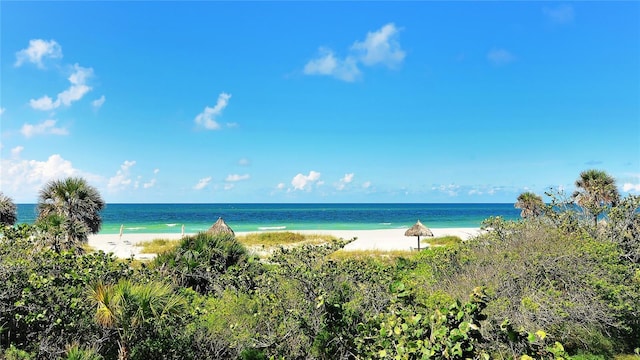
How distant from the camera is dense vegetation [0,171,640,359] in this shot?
4.61 m

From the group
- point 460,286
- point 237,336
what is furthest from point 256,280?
point 460,286

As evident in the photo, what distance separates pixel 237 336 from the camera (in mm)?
5055

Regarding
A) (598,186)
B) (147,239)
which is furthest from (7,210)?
(598,186)

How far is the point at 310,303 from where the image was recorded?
16.9ft

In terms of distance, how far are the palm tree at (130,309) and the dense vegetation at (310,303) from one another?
14mm

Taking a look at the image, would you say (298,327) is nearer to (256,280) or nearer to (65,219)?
(256,280)

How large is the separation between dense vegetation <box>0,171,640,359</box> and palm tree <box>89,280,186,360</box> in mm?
14

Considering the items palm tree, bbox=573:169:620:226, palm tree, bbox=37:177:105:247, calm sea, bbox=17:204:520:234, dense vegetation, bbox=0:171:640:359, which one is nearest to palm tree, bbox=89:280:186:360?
dense vegetation, bbox=0:171:640:359

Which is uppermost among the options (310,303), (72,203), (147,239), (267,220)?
(72,203)

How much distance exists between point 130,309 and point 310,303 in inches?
80.7

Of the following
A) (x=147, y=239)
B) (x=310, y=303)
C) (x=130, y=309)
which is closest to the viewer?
(x=130, y=309)

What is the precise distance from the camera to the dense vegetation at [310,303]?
4.61m

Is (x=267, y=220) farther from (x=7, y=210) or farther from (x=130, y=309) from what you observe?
(x=130, y=309)

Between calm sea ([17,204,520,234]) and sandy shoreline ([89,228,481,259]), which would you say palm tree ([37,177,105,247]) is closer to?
sandy shoreline ([89,228,481,259])
